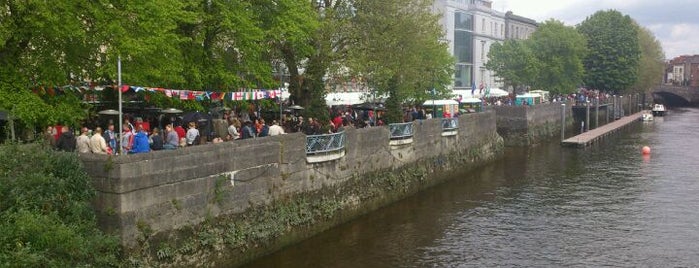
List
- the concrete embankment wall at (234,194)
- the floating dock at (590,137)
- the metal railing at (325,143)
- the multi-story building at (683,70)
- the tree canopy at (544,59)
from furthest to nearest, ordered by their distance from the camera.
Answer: the multi-story building at (683,70) < the tree canopy at (544,59) < the floating dock at (590,137) < the metal railing at (325,143) < the concrete embankment wall at (234,194)

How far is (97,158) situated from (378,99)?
3126 centimetres

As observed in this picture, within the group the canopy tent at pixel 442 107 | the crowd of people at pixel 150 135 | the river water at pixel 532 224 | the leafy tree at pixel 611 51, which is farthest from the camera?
the leafy tree at pixel 611 51

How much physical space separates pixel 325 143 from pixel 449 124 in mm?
13937

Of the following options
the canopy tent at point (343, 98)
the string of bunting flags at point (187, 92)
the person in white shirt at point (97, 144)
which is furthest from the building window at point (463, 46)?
the person in white shirt at point (97, 144)

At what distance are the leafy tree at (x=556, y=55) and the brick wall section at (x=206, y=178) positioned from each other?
55174mm

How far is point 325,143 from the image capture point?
23.6 m


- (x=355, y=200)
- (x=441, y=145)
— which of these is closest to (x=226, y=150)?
(x=355, y=200)

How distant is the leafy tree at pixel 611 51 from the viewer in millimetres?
90938

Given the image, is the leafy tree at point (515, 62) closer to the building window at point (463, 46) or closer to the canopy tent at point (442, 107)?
the building window at point (463, 46)

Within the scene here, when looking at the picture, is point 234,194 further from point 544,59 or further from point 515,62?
point 544,59

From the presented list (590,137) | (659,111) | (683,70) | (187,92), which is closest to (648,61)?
(659,111)

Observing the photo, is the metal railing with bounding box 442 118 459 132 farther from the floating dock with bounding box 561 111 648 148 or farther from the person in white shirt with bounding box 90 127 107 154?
the person in white shirt with bounding box 90 127 107 154

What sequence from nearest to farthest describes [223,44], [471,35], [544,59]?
[223,44], [544,59], [471,35]

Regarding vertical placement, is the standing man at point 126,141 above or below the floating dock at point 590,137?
above
